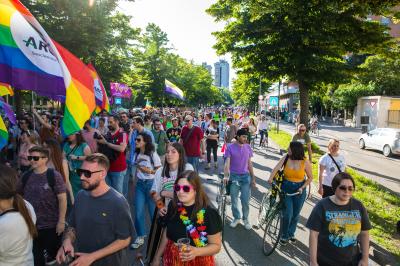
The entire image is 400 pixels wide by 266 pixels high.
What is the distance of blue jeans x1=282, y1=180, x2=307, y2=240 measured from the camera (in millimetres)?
5543

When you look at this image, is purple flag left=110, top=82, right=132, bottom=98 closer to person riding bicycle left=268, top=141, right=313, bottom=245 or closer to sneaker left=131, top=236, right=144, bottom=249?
sneaker left=131, top=236, right=144, bottom=249

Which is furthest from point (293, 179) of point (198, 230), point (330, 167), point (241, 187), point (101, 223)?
point (101, 223)

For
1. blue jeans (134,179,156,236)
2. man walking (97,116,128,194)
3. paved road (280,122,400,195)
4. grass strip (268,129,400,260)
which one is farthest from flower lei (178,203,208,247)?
paved road (280,122,400,195)

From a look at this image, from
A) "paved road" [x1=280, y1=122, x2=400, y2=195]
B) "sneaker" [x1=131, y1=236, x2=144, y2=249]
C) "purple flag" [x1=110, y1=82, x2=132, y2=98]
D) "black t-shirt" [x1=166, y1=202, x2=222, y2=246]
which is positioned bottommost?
"paved road" [x1=280, y1=122, x2=400, y2=195]

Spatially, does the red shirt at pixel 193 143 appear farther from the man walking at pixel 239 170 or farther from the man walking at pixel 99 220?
the man walking at pixel 99 220

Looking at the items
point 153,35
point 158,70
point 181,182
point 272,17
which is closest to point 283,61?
point 272,17

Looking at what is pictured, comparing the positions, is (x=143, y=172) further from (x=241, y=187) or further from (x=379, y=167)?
(x=379, y=167)

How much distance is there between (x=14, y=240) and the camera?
2.62 metres

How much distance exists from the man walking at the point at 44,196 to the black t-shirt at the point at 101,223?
3.28 ft

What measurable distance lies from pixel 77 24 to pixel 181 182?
14377mm

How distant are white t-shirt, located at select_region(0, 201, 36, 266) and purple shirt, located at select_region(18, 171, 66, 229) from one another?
44.5 inches

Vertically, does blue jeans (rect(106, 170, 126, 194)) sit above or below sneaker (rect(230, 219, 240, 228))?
above

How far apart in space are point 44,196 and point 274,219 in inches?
141

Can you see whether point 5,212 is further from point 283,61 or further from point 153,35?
point 153,35
